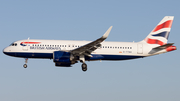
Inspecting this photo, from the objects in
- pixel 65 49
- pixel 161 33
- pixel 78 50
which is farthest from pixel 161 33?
pixel 65 49

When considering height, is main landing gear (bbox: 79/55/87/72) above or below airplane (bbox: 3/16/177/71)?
below

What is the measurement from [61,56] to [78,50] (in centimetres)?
258

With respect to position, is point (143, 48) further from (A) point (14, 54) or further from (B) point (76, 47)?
(A) point (14, 54)

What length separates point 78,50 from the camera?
49.0 metres

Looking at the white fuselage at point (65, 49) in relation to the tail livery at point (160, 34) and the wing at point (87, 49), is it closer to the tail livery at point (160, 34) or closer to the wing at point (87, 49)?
the wing at point (87, 49)

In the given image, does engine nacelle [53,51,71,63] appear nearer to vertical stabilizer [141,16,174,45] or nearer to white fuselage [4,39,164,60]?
white fuselage [4,39,164,60]

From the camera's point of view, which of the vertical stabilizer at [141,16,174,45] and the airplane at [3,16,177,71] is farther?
the vertical stabilizer at [141,16,174,45]

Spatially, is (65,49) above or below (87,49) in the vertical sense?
above

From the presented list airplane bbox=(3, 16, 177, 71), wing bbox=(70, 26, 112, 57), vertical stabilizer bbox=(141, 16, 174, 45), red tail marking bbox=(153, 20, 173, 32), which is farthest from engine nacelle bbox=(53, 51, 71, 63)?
red tail marking bbox=(153, 20, 173, 32)

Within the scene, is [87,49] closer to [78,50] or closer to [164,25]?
[78,50]

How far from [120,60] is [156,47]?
5.80 metres

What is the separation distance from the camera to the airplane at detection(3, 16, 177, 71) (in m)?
49.6

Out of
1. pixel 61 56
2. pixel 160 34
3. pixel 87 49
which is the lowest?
pixel 61 56

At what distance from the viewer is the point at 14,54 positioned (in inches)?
2036
